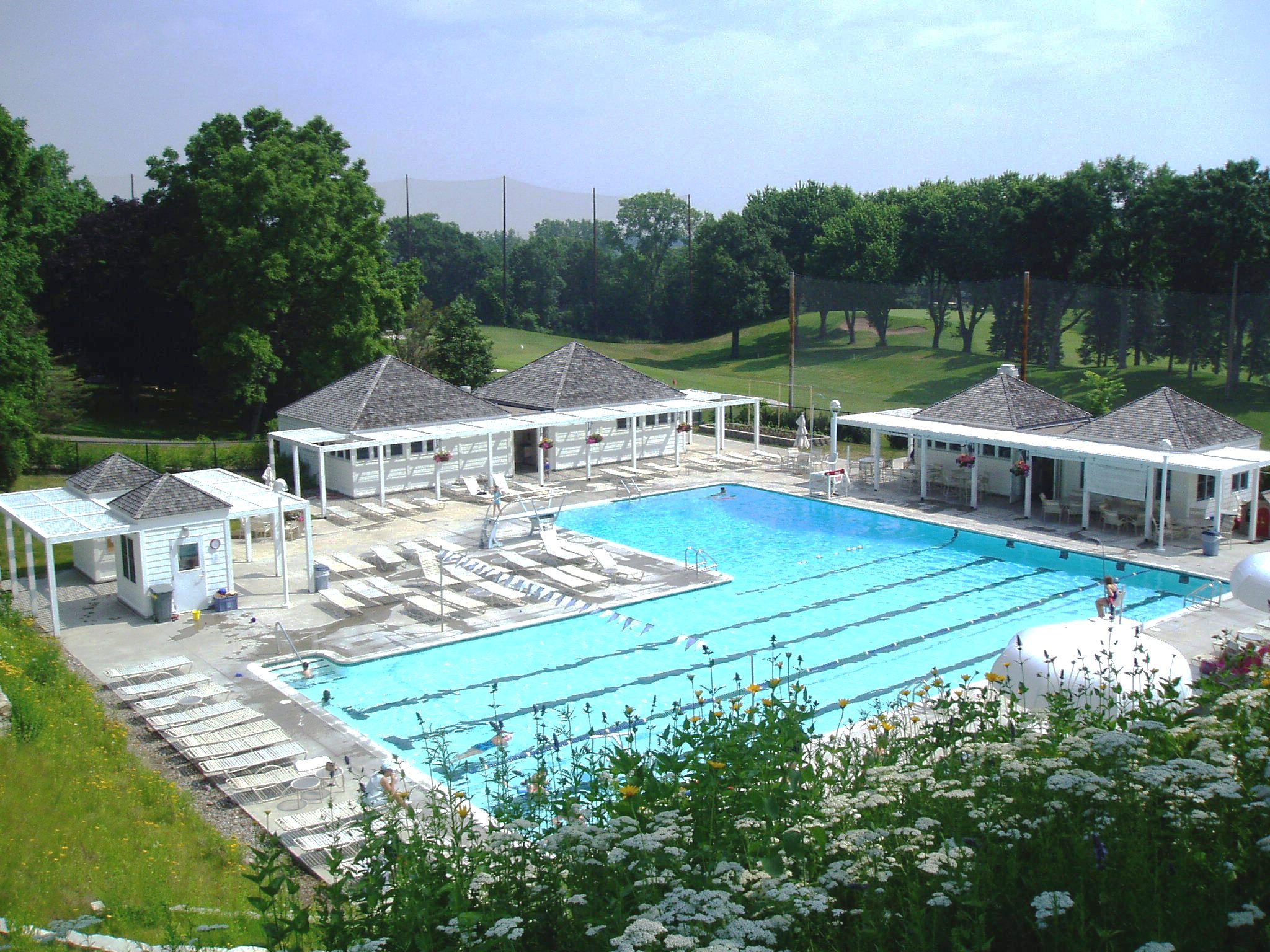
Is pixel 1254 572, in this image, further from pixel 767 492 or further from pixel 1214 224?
pixel 1214 224

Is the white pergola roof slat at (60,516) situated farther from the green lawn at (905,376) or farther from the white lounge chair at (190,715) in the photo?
the green lawn at (905,376)

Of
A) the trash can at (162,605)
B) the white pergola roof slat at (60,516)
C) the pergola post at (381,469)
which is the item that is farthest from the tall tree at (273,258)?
the trash can at (162,605)

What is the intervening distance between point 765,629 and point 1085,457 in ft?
31.3

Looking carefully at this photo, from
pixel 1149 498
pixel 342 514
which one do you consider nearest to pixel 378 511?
pixel 342 514

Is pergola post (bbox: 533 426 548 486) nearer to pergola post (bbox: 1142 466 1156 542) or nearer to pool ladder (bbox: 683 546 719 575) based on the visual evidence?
pool ladder (bbox: 683 546 719 575)

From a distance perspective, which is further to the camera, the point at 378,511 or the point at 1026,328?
the point at 1026,328

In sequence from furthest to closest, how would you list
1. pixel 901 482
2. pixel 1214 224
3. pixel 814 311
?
pixel 814 311 → pixel 1214 224 → pixel 901 482

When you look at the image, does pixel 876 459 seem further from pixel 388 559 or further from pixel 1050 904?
pixel 1050 904

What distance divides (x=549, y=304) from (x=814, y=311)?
38732 millimetres

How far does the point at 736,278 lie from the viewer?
59.2 metres

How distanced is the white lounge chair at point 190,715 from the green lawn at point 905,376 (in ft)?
89.0

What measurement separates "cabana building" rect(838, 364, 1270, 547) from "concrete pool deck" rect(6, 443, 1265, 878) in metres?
0.75

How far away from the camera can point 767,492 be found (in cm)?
2789

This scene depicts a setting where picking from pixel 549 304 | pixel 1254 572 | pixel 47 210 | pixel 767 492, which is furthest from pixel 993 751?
pixel 549 304
